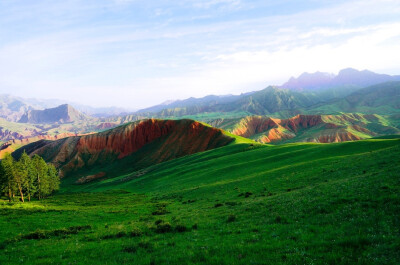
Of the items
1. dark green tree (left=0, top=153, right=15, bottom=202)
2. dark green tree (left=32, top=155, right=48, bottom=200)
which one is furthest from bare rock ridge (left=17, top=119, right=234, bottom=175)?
dark green tree (left=0, top=153, right=15, bottom=202)

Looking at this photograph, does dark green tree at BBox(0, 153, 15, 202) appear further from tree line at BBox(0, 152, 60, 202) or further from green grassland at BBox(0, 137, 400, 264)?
green grassland at BBox(0, 137, 400, 264)

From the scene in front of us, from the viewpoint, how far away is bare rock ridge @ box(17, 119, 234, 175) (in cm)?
15138

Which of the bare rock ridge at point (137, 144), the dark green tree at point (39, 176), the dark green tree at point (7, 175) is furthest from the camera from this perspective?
the bare rock ridge at point (137, 144)

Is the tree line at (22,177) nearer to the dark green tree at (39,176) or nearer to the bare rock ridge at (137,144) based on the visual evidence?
the dark green tree at (39,176)

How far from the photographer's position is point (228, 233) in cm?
1681

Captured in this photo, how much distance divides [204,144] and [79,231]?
4874 inches

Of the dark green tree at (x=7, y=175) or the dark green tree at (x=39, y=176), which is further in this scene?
the dark green tree at (x=39, y=176)

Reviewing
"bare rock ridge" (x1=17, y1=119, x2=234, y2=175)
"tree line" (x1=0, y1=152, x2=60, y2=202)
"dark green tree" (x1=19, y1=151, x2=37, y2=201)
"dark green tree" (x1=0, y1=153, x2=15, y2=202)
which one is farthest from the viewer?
"bare rock ridge" (x1=17, y1=119, x2=234, y2=175)

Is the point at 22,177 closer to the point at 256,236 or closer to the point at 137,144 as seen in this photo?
the point at 256,236

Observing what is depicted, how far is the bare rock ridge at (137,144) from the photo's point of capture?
151375 mm

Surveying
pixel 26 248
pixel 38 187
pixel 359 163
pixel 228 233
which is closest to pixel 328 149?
pixel 359 163

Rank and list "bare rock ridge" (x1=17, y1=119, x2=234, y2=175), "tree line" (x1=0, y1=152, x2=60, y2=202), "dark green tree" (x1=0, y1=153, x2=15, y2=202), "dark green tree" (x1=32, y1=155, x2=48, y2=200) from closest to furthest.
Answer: "dark green tree" (x1=0, y1=153, x2=15, y2=202), "tree line" (x1=0, y1=152, x2=60, y2=202), "dark green tree" (x1=32, y1=155, x2=48, y2=200), "bare rock ridge" (x1=17, y1=119, x2=234, y2=175)

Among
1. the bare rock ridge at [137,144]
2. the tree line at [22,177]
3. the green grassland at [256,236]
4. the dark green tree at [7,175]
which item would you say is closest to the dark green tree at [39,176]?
the tree line at [22,177]

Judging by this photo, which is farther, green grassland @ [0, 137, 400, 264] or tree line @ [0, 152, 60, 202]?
tree line @ [0, 152, 60, 202]
